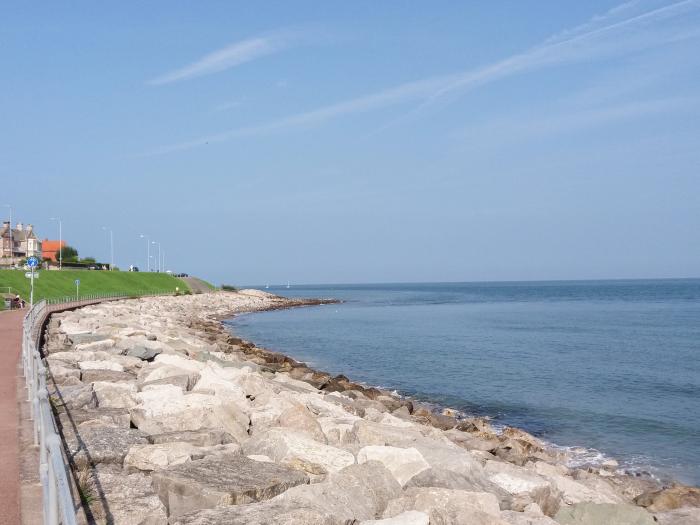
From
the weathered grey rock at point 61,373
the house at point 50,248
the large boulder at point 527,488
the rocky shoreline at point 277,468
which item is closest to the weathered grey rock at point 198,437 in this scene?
the rocky shoreline at point 277,468

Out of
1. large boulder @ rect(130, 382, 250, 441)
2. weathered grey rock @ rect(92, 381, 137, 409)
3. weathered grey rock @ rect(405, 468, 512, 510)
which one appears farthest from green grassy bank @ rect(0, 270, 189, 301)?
weathered grey rock @ rect(405, 468, 512, 510)

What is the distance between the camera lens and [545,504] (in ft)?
25.2

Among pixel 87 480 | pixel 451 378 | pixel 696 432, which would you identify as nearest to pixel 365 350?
pixel 451 378

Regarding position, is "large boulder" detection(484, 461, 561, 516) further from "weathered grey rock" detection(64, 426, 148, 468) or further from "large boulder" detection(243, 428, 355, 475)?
"weathered grey rock" detection(64, 426, 148, 468)

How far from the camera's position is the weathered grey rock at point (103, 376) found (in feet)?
35.8

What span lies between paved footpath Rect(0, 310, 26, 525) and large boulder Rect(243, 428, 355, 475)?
236cm

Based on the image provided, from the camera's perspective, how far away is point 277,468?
6.50 meters

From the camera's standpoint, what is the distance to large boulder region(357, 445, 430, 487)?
7.19m

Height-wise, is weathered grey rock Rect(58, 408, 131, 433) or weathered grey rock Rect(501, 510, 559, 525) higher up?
weathered grey rock Rect(58, 408, 131, 433)

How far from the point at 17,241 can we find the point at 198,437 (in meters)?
85.6

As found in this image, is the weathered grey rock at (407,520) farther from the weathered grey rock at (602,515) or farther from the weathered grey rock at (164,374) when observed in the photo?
the weathered grey rock at (164,374)

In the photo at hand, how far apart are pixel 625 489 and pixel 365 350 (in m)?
21.2

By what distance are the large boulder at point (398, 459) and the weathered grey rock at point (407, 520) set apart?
1287mm

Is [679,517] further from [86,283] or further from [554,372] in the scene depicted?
[86,283]
